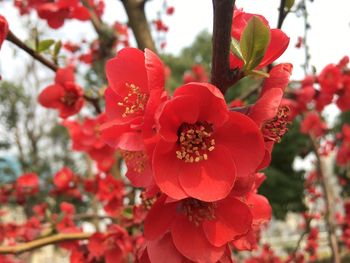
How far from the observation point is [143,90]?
0.74 meters

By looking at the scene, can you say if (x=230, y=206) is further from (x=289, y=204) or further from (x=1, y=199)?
(x=289, y=204)

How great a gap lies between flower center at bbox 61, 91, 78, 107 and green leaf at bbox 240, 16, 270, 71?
99cm

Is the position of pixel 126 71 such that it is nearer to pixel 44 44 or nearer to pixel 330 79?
pixel 44 44

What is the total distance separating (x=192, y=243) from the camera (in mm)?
663

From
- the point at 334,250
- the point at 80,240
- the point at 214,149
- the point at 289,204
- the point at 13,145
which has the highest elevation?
the point at 214,149

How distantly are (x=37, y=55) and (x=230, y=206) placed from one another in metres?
0.85

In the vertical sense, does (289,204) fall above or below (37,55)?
below

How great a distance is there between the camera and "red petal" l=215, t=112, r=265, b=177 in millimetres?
627

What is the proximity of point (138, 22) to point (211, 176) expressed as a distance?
119 centimetres

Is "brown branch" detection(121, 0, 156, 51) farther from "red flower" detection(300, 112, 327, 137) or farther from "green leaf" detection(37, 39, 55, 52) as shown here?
"red flower" detection(300, 112, 327, 137)

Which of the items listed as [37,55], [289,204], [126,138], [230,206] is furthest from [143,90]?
[289,204]

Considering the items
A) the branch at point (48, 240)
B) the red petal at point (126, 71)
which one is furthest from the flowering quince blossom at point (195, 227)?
the branch at point (48, 240)

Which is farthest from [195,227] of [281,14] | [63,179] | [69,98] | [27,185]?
[27,185]

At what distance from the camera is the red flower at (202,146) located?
615 mm
